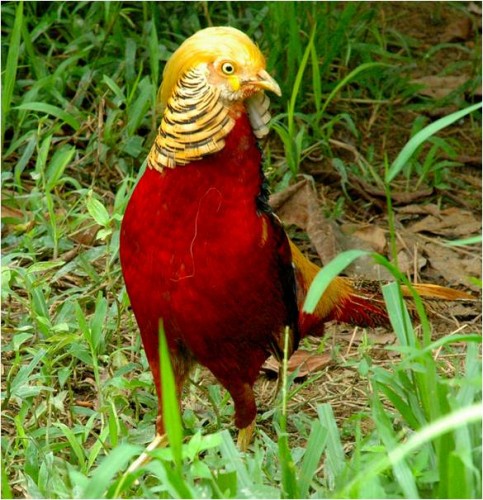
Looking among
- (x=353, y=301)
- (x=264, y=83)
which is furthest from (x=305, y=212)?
(x=264, y=83)

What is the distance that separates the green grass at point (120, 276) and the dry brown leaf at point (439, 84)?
9cm

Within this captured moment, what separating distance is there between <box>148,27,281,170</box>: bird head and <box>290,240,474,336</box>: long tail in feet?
2.67

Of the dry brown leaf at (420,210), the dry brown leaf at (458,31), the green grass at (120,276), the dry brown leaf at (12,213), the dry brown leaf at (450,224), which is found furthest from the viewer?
the dry brown leaf at (458,31)

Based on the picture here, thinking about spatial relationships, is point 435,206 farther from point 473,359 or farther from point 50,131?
point 473,359

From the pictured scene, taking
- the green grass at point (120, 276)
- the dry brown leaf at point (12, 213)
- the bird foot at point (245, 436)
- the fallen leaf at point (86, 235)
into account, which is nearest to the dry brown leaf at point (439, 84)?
the green grass at point (120, 276)

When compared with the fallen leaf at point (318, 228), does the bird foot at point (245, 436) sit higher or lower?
lower

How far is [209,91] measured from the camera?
3.29 m

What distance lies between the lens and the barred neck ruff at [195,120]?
10.8 feet

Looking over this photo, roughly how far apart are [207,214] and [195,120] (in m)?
0.27

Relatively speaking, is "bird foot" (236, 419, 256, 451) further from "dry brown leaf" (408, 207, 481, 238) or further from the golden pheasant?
"dry brown leaf" (408, 207, 481, 238)

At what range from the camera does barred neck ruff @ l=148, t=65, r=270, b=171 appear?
10.8ft

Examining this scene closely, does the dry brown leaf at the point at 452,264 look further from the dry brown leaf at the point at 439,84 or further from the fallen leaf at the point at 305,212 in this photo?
the dry brown leaf at the point at 439,84

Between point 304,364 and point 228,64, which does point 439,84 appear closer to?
point 304,364

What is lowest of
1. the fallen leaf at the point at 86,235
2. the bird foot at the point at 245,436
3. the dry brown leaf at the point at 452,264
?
the bird foot at the point at 245,436
